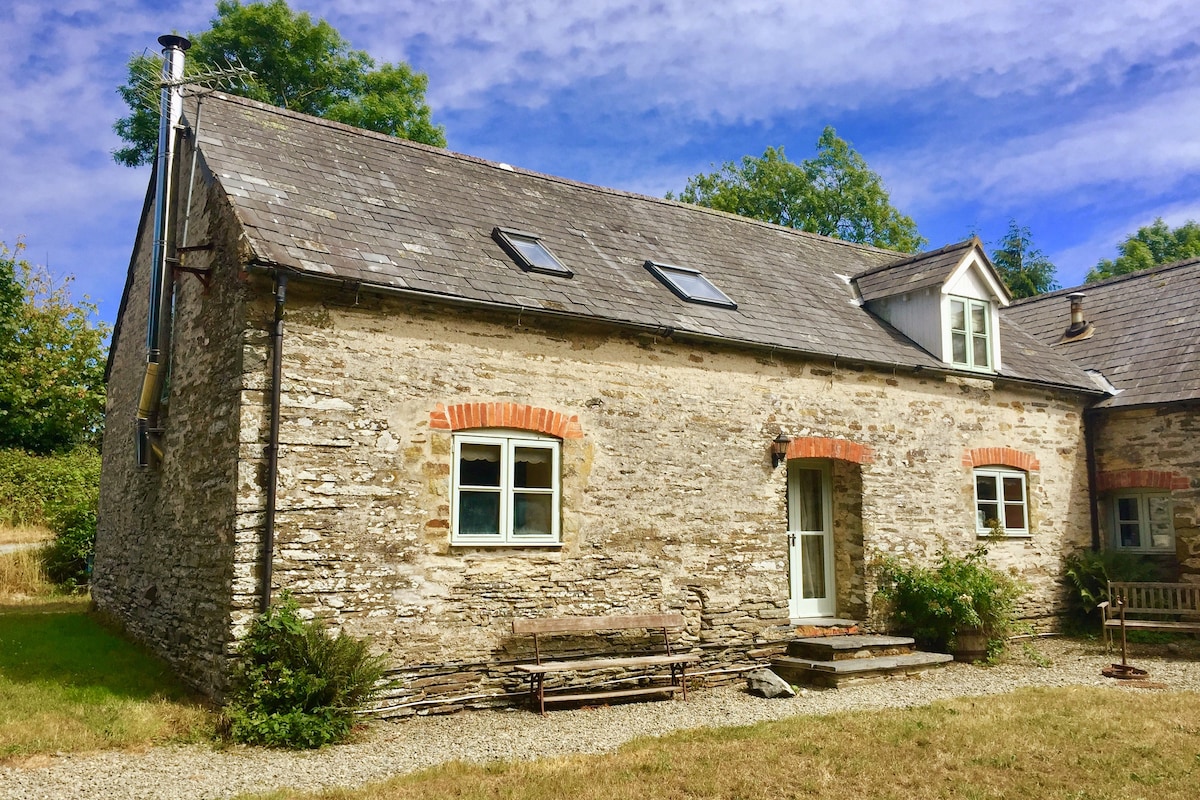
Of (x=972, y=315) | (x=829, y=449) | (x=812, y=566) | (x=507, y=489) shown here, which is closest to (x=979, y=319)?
(x=972, y=315)

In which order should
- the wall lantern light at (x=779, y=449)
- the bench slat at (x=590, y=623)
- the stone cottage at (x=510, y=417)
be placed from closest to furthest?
the stone cottage at (x=510, y=417) < the bench slat at (x=590, y=623) < the wall lantern light at (x=779, y=449)

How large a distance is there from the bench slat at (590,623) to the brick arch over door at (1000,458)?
576 centimetres

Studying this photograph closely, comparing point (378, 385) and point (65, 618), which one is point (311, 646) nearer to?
point (378, 385)

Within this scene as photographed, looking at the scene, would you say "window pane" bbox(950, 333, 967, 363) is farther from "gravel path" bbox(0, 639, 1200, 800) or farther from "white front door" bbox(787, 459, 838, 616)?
"gravel path" bbox(0, 639, 1200, 800)

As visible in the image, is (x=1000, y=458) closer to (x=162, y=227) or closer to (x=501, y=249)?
(x=501, y=249)

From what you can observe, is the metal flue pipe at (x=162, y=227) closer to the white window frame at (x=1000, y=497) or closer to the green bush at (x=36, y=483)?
the green bush at (x=36, y=483)

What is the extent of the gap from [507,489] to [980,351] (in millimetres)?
8414

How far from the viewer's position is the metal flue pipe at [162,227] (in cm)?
1134

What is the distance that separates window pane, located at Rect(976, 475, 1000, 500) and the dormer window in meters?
1.71

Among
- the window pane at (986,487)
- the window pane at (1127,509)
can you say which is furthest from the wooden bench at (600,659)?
the window pane at (1127,509)

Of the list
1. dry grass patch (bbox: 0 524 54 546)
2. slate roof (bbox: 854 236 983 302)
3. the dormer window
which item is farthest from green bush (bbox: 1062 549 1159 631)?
dry grass patch (bbox: 0 524 54 546)

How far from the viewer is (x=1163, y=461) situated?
14.4 metres

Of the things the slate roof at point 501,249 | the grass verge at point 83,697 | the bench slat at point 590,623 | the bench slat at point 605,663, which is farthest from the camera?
the slate roof at point 501,249

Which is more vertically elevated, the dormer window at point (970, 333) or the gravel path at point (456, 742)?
the dormer window at point (970, 333)
